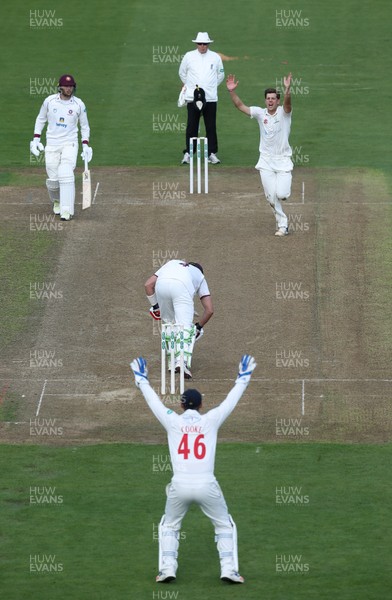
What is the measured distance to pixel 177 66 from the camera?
35906 millimetres

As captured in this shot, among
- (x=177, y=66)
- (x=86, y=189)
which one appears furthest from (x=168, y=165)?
(x=177, y=66)

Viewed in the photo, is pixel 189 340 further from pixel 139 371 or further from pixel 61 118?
pixel 61 118

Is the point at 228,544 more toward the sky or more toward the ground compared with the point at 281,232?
more toward the ground

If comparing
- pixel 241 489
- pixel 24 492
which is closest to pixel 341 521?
pixel 241 489

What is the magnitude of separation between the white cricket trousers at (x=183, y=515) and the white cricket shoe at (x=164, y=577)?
1.2 inches

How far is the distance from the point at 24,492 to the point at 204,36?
551 inches

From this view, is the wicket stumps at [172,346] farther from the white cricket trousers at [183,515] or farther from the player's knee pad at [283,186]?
the player's knee pad at [283,186]

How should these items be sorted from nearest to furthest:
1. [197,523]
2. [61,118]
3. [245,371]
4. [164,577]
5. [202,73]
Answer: [164,577] → [245,371] → [197,523] → [61,118] → [202,73]

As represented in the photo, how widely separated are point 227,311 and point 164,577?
819 centimetres

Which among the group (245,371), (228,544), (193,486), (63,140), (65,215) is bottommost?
(228,544)

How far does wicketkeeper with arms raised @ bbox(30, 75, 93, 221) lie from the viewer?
2559 cm

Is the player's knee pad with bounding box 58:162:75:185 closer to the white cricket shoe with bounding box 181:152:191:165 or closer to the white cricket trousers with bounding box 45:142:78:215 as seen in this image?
the white cricket trousers with bounding box 45:142:78:215

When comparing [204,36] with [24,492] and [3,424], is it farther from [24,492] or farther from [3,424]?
[24,492]

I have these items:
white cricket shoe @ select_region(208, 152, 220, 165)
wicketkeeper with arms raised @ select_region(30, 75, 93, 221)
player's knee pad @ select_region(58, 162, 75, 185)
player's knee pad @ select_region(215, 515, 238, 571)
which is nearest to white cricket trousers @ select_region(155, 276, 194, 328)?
player's knee pad @ select_region(215, 515, 238, 571)
